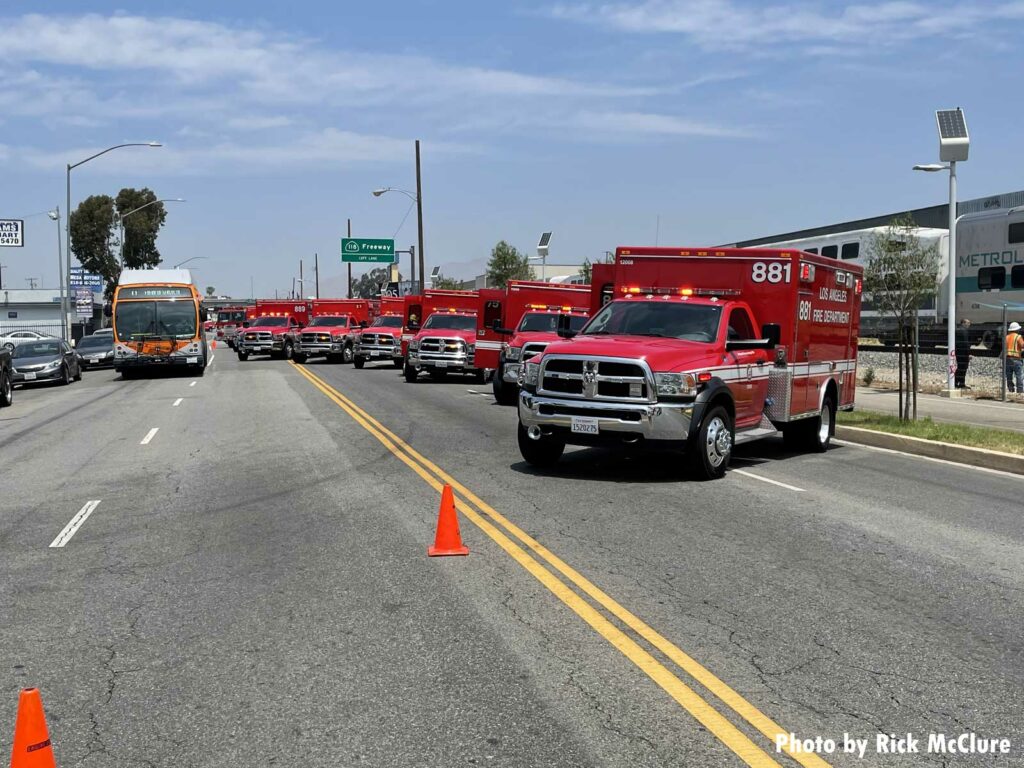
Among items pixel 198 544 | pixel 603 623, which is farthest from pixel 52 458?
pixel 603 623

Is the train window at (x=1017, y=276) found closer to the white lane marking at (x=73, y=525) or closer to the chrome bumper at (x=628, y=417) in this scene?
the chrome bumper at (x=628, y=417)

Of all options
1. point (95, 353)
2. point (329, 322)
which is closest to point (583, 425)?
point (329, 322)

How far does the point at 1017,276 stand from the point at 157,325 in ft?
85.6

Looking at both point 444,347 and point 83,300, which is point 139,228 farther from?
point 444,347

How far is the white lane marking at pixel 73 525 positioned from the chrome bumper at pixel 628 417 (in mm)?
4860

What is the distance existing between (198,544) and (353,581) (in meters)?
1.97

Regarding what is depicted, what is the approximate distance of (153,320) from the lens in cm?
3366

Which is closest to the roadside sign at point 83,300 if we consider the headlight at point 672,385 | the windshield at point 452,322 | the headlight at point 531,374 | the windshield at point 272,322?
the windshield at point 272,322

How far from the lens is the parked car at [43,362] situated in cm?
3142

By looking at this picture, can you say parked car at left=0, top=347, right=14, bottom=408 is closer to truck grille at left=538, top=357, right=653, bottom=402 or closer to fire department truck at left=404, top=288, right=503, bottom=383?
fire department truck at left=404, top=288, right=503, bottom=383

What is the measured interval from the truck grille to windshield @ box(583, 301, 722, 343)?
3.90 feet

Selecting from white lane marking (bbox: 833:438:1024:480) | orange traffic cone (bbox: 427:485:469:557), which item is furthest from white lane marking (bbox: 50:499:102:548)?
white lane marking (bbox: 833:438:1024:480)

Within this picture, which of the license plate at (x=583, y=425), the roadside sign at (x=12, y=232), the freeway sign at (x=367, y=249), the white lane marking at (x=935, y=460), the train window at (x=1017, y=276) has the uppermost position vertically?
the roadside sign at (x=12, y=232)

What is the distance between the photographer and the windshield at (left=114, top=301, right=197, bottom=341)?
33.4 m
